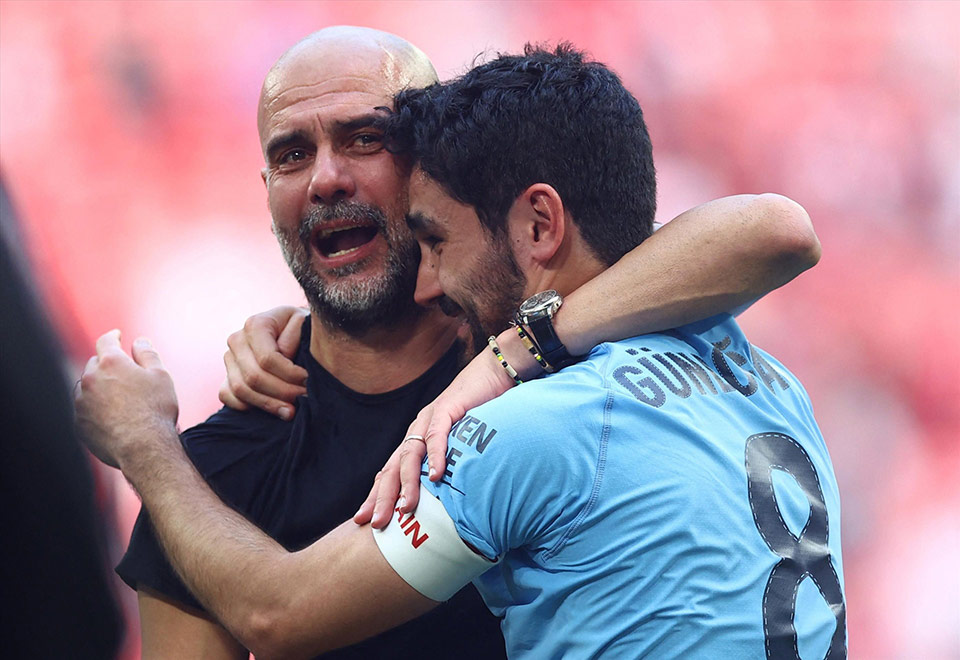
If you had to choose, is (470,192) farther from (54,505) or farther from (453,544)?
(54,505)

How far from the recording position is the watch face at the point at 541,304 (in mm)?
1278

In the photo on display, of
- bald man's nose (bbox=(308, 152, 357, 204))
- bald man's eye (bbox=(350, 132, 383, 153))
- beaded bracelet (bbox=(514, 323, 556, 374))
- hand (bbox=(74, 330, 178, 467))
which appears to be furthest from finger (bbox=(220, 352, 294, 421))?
beaded bracelet (bbox=(514, 323, 556, 374))

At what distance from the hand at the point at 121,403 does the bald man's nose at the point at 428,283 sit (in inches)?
20.7

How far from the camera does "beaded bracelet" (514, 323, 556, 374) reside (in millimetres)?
1281

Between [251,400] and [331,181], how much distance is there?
429mm

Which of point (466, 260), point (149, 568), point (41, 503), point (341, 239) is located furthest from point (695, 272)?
point (41, 503)

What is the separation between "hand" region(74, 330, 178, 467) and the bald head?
524mm

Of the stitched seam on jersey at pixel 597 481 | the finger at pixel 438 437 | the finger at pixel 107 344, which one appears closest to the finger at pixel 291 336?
the finger at pixel 107 344

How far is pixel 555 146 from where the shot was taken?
53.2 inches

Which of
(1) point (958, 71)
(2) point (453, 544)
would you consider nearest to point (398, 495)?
(2) point (453, 544)

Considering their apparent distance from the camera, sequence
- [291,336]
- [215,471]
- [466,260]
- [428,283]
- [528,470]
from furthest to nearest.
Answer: [291,336]
[215,471]
[428,283]
[466,260]
[528,470]

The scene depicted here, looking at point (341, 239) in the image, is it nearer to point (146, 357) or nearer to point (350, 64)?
point (350, 64)

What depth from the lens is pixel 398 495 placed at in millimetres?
1194

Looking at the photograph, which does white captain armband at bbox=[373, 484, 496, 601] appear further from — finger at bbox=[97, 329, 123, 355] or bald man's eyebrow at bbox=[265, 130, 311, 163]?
finger at bbox=[97, 329, 123, 355]
